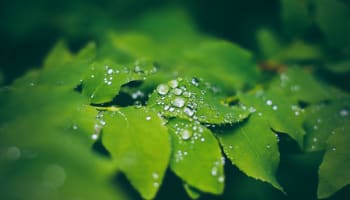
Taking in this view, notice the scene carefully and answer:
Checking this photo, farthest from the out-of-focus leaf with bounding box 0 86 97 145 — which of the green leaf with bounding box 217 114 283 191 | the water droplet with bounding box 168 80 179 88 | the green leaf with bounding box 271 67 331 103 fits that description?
the green leaf with bounding box 271 67 331 103

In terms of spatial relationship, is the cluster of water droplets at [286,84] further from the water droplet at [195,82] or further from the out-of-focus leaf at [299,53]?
the water droplet at [195,82]

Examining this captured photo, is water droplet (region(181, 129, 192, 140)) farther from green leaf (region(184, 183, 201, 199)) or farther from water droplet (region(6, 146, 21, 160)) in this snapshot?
water droplet (region(6, 146, 21, 160))

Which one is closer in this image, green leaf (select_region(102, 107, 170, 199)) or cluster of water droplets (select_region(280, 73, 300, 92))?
green leaf (select_region(102, 107, 170, 199))

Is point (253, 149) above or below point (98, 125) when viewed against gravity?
below

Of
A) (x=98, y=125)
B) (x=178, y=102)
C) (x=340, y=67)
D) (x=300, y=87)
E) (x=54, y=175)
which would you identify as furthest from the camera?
(x=340, y=67)

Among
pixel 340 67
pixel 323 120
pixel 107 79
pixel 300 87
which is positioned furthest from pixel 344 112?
pixel 107 79

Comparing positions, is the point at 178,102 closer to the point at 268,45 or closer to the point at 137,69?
the point at 137,69

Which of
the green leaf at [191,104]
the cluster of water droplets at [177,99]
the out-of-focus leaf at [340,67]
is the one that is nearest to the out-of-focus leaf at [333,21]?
the out-of-focus leaf at [340,67]
